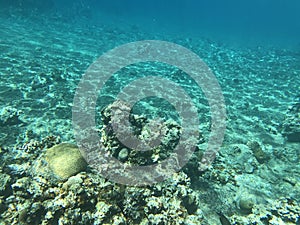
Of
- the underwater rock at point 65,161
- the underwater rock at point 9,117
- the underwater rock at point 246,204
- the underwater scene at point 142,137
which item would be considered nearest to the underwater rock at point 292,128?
the underwater scene at point 142,137

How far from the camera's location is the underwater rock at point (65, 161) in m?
7.98

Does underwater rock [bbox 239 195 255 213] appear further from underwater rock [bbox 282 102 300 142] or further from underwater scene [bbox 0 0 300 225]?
underwater rock [bbox 282 102 300 142]

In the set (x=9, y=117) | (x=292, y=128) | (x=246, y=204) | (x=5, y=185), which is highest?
(x=292, y=128)

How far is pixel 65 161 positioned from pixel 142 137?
304 cm

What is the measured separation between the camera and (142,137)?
375 inches

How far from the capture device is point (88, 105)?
664 inches

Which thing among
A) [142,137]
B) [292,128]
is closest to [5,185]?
[142,137]

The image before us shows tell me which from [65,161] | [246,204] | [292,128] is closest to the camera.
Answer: [65,161]

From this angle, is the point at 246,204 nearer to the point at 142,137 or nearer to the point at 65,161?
the point at 142,137

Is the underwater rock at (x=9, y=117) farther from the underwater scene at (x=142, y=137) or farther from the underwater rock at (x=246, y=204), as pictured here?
the underwater rock at (x=246, y=204)

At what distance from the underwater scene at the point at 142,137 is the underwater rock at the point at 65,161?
4cm

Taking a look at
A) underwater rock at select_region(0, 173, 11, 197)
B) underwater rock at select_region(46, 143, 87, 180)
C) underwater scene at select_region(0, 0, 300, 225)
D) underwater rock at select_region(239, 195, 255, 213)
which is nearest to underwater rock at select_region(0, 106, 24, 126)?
underwater scene at select_region(0, 0, 300, 225)

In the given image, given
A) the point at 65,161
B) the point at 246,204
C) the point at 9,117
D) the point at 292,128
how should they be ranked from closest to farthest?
the point at 65,161
the point at 246,204
the point at 9,117
the point at 292,128

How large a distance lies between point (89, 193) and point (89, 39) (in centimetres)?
3517
